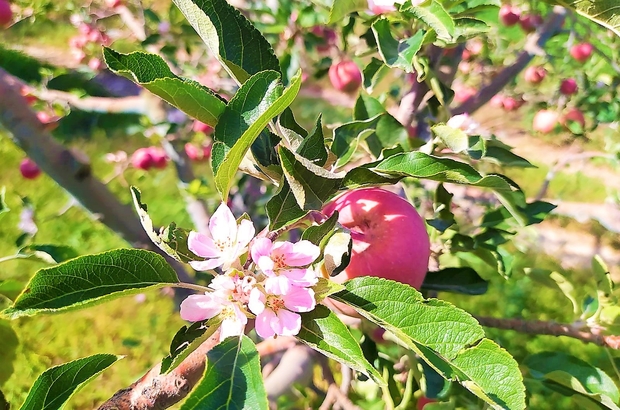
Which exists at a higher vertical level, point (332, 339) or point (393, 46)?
point (393, 46)

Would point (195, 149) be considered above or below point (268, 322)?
below

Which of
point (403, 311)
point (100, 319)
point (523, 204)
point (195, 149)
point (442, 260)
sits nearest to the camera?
point (403, 311)

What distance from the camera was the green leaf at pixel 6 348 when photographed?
780mm

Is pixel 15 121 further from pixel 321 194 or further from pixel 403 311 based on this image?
pixel 403 311

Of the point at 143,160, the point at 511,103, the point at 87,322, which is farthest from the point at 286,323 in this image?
the point at 87,322

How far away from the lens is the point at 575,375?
0.77 metres

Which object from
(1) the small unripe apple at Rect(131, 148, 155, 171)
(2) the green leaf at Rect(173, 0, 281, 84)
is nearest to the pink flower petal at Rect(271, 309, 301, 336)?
Answer: (2) the green leaf at Rect(173, 0, 281, 84)

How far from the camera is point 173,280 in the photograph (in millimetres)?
466

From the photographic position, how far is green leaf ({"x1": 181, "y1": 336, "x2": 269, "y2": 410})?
391 mm

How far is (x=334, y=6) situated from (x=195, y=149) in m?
1.39

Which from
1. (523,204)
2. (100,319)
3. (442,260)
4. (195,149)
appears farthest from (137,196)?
(100,319)

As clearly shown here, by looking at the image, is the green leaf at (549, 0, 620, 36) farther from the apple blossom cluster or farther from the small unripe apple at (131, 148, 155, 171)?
the small unripe apple at (131, 148, 155, 171)

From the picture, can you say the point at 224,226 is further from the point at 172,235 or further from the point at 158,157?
the point at 158,157

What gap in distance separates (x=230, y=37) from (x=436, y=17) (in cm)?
22
